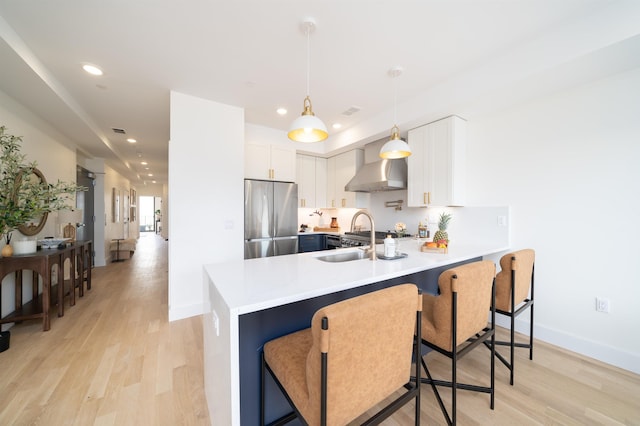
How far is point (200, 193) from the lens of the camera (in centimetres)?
300

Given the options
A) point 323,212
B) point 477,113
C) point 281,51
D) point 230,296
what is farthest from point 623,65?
point 323,212

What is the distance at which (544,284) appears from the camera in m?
2.46

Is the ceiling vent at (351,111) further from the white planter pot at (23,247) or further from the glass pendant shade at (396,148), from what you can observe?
the white planter pot at (23,247)

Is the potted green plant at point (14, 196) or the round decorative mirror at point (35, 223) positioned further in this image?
the round decorative mirror at point (35, 223)

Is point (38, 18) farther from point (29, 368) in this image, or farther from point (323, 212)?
point (323, 212)

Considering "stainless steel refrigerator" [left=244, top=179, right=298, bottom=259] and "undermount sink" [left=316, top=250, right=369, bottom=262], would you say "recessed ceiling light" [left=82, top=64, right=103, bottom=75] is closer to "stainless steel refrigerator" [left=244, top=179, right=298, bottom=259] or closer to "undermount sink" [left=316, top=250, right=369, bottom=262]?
"stainless steel refrigerator" [left=244, top=179, right=298, bottom=259]

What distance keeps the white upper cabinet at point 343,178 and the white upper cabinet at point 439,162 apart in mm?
1210

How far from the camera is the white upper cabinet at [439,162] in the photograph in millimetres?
2938

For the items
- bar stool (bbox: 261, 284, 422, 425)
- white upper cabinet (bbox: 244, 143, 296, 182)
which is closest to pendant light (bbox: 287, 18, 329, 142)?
bar stool (bbox: 261, 284, 422, 425)

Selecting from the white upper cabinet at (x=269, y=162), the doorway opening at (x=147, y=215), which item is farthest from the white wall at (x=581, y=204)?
the doorway opening at (x=147, y=215)

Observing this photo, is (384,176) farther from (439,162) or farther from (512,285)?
(512,285)

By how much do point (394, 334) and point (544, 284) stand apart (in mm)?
2517

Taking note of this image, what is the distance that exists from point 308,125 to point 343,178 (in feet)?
9.84

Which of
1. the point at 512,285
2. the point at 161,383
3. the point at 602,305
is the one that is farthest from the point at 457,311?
the point at 161,383
